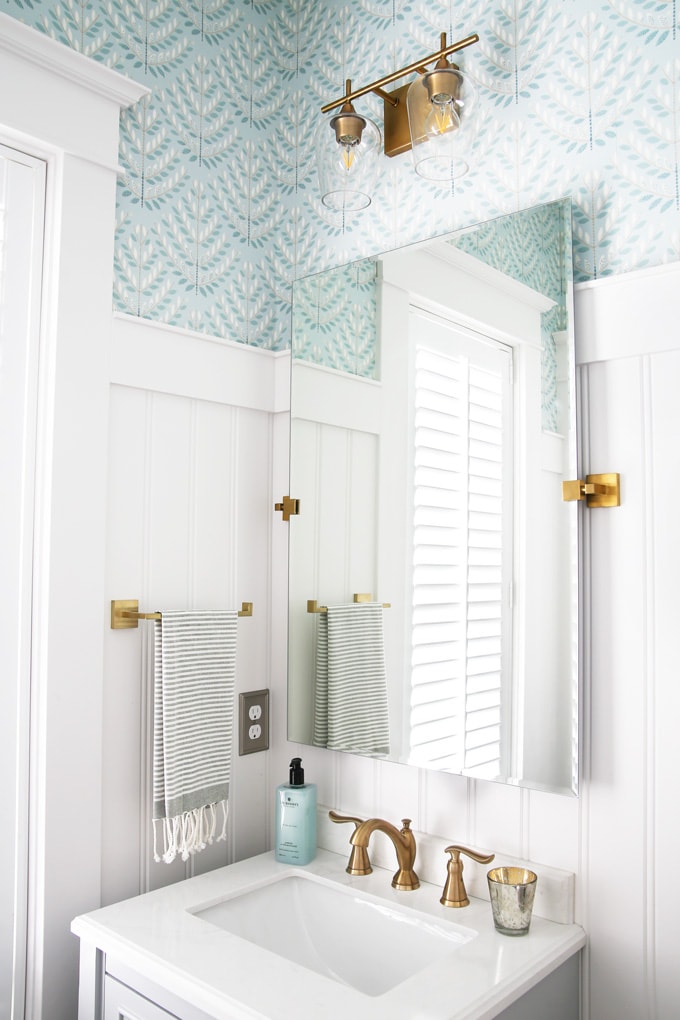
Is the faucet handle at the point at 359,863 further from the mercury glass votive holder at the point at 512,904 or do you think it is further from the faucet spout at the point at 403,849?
the mercury glass votive holder at the point at 512,904

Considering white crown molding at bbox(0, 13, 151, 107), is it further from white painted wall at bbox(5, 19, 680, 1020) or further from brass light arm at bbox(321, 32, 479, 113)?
brass light arm at bbox(321, 32, 479, 113)

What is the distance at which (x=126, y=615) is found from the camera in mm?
1470

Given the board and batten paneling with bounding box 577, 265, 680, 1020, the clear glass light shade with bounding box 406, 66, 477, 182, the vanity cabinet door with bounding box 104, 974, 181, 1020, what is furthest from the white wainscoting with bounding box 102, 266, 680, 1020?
the clear glass light shade with bounding box 406, 66, 477, 182

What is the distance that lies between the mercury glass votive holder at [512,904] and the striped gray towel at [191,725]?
1.87ft

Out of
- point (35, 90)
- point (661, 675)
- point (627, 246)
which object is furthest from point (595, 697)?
point (35, 90)

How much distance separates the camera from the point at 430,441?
145cm

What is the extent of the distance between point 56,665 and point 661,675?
0.98 meters

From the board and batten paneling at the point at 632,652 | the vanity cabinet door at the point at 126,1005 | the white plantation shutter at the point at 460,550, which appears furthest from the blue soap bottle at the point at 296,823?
the board and batten paneling at the point at 632,652

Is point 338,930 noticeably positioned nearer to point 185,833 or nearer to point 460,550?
point 185,833

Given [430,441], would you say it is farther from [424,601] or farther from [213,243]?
[213,243]

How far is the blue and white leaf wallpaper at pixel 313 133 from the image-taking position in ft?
4.13

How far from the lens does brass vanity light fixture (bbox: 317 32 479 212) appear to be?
4.50 ft

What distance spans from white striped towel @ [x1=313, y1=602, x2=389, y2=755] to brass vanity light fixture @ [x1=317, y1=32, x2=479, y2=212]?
2.70 ft

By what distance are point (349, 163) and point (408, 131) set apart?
0.45 ft
